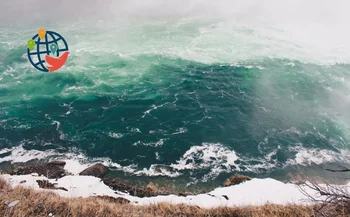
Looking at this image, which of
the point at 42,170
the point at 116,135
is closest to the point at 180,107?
the point at 116,135

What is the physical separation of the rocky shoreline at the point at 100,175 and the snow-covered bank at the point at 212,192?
87cm

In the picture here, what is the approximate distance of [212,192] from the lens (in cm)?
2455

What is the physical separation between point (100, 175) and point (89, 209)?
15825 millimetres

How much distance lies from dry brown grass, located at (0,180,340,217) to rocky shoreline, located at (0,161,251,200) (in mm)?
9527

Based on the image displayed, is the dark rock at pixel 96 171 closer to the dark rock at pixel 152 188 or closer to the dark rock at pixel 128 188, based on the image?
the dark rock at pixel 128 188

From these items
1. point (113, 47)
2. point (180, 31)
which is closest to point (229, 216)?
point (113, 47)

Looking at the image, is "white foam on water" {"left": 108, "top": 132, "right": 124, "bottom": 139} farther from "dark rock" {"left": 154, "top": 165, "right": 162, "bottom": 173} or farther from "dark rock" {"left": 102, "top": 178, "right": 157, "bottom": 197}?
"dark rock" {"left": 102, "top": 178, "right": 157, "bottom": 197}

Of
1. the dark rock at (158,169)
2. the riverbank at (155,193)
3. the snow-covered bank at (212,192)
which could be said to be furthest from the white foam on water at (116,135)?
the snow-covered bank at (212,192)

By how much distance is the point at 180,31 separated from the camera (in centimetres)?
7619

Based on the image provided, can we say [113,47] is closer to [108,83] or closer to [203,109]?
[108,83]

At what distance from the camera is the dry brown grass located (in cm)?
1180

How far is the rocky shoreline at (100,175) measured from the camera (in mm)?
25453

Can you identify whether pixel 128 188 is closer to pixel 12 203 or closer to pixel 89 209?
pixel 89 209

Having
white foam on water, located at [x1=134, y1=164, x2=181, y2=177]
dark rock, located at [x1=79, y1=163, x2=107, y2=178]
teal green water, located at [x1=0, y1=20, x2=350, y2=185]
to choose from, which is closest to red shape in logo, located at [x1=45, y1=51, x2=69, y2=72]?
teal green water, located at [x1=0, y1=20, x2=350, y2=185]
